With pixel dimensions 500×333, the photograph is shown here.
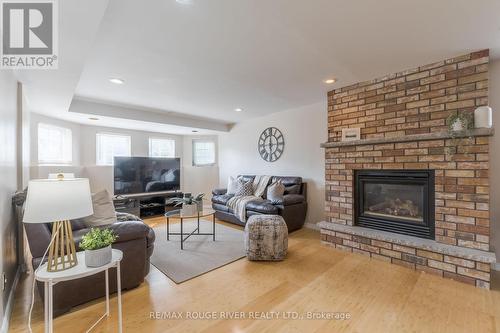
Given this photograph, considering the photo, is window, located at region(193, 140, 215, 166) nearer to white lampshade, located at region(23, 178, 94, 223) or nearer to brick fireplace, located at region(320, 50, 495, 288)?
brick fireplace, located at region(320, 50, 495, 288)

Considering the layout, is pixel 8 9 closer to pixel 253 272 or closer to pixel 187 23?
pixel 187 23

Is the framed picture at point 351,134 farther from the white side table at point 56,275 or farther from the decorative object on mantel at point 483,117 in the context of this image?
the white side table at point 56,275

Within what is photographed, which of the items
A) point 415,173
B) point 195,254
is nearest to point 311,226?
point 415,173

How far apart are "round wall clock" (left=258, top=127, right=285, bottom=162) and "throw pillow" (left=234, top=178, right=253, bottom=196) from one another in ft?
→ 2.45

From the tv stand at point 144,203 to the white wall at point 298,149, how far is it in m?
1.98

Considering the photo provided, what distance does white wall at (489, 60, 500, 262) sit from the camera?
2.46 meters

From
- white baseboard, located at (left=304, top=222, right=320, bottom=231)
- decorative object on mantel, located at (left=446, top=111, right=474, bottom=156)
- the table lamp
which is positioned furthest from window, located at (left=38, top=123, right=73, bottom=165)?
decorative object on mantel, located at (left=446, top=111, right=474, bottom=156)

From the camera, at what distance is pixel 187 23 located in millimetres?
1821

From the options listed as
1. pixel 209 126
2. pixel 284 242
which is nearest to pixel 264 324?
pixel 284 242

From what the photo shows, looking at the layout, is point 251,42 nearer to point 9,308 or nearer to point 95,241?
point 95,241

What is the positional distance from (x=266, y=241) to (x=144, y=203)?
364 cm

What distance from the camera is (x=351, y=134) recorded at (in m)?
3.22

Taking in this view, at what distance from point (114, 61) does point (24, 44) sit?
76cm

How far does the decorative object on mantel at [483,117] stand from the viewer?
2193 millimetres
